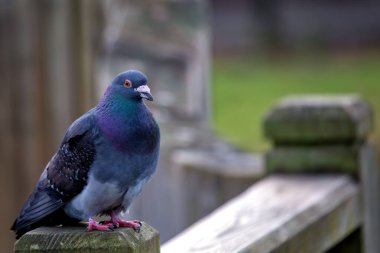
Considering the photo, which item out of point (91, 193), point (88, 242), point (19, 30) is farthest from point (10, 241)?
point (88, 242)

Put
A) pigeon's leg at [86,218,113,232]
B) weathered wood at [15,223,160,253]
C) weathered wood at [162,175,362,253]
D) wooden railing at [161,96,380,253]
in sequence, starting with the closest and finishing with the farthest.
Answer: weathered wood at [15,223,160,253], pigeon's leg at [86,218,113,232], weathered wood at [162,175,362,253], wooden railing at [161,96,380,253]

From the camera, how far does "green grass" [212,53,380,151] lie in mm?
11656

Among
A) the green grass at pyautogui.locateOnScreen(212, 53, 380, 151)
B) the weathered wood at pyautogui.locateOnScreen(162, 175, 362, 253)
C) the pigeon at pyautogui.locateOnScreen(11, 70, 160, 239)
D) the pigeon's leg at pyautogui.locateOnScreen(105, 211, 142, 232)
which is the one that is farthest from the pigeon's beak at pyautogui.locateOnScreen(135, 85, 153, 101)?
the green grass at pyautogui.locateOnScreen(212, 53, 380, 151)

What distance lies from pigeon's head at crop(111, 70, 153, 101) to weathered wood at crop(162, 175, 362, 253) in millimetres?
423

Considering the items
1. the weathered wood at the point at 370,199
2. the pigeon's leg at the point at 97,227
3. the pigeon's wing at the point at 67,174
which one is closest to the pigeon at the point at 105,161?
the pigeon's wing at the point at 67,174

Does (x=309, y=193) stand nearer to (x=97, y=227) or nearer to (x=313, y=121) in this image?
(x=313, y=121)

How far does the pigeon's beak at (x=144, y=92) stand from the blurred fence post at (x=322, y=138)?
1.28m

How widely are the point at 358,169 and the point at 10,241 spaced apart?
4.87 feet

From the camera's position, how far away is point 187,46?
646 cm

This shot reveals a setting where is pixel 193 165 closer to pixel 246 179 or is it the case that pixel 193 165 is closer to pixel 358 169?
pixel 246 179

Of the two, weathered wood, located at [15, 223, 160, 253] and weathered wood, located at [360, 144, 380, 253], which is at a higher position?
weathered wood, located at [15, 223, 160, 253]

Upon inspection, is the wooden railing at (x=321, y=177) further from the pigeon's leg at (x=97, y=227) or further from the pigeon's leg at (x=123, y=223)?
the pigeon's leg at (x=97, y=227)

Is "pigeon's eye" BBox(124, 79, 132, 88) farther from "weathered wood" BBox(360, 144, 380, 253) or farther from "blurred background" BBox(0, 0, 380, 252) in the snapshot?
"blurred background" BBox(0, 0, 380, 252)

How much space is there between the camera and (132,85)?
2539mm
